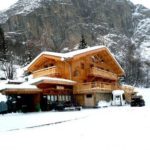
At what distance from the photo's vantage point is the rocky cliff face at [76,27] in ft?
409

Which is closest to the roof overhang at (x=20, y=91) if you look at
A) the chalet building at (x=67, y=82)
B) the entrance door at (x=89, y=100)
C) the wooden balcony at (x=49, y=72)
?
the chalet building at (x=67, y=82)

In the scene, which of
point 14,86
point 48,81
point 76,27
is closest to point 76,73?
point 48,81

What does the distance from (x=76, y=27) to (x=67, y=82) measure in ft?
349

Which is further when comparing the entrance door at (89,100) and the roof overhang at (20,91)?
the entrance door at (89,100)

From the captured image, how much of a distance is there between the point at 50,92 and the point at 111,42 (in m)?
116

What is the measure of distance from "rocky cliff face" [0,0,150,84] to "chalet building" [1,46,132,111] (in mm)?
57618

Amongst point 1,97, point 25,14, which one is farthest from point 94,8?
point 1,97

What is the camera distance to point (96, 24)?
15650 centimetres

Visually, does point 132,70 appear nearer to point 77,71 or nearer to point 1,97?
point 77,71

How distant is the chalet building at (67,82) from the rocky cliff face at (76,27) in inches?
2268

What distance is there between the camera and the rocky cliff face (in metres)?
125

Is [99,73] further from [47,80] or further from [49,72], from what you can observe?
[47,80]

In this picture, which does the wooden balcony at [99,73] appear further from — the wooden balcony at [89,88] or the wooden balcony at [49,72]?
the wooden balcony at [49,72]

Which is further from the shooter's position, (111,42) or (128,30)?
(128,30)
